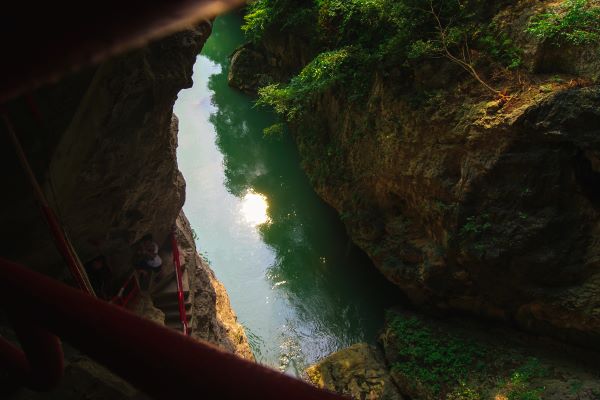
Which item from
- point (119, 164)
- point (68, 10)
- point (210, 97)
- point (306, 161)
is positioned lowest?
point (68, 10)

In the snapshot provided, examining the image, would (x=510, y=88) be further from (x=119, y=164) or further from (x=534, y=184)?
(x=119, y=164)

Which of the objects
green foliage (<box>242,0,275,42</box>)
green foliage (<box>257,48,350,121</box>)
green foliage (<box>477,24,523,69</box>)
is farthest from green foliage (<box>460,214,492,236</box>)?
green foliage (<box>242,0,275,42</box>)

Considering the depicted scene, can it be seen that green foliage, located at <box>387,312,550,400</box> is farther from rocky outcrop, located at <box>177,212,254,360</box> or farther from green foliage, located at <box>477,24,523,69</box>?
green foliage, located at <box>477,24,523,69</box>

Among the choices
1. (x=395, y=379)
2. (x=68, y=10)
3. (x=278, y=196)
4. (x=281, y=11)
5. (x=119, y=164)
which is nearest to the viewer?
(x=68, y=10)

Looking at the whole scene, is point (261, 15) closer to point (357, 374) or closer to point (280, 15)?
point (280, 15)

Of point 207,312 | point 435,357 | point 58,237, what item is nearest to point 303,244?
point 207,312

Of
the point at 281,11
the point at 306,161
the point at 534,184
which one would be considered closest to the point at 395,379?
the point at 534,184
